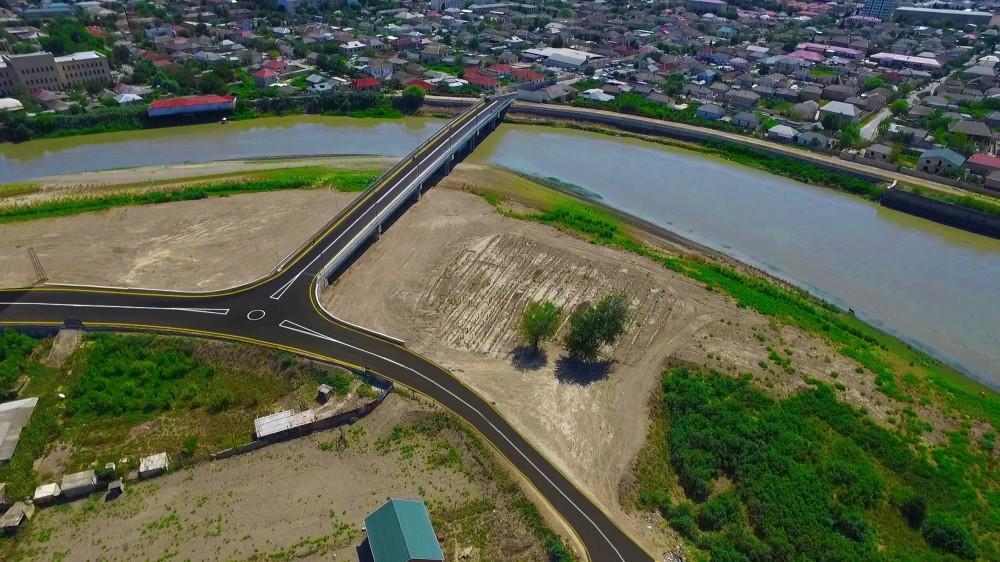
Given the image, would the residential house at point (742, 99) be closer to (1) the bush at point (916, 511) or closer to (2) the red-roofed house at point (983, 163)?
(2) the red-roofed house at point (983, 163)

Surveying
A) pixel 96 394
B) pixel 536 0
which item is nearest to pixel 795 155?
pixel 96 394

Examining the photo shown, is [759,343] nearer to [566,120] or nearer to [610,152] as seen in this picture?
[610,152]

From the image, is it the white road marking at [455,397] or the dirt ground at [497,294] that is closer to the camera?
the white road marking at [455,397]

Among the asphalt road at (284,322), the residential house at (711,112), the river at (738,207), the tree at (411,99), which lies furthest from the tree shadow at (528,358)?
the residential house at (711,112)

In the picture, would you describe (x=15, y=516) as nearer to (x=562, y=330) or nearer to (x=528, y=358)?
(x=528, y=358)

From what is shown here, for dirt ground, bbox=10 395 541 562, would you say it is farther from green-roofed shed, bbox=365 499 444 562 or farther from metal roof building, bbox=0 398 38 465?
metal roof building, bbox=0 398 38 465

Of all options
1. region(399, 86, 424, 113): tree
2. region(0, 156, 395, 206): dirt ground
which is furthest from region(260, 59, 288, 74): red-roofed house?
region(0, 156, 395, 206): dirt ground

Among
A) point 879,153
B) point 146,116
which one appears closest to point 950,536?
point 879,153
